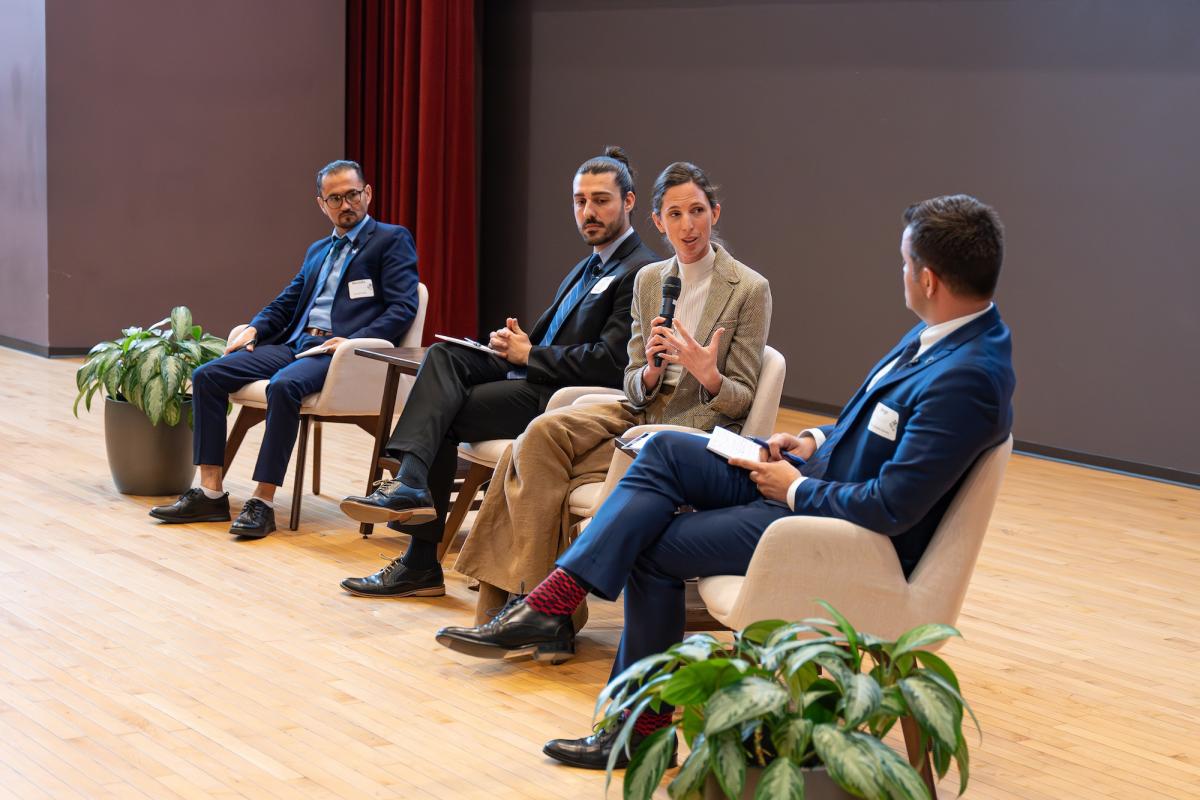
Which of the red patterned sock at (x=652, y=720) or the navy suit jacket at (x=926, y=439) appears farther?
the red patterned sock at (x=652, y=720)

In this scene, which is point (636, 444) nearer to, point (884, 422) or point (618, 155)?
point (884, 422)

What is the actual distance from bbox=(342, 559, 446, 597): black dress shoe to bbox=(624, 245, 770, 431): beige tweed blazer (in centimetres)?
85

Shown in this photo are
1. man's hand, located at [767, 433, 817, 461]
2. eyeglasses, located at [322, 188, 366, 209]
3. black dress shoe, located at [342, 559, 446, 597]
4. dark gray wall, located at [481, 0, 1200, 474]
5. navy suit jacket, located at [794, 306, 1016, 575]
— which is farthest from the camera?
dark gray wall, located at [481, 0, 1200, 474]

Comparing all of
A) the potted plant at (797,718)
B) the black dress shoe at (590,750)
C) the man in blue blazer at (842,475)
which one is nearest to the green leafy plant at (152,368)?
the man in blue blazer at (842,475)

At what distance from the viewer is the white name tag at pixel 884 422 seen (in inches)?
93.7

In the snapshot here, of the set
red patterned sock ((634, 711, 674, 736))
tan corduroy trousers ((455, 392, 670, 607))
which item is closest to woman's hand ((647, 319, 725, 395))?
tan corduroy trousers ((455, 392, 670, 607))

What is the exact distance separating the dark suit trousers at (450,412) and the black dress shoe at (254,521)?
29.7 inches

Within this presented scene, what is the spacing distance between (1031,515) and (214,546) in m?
3.06

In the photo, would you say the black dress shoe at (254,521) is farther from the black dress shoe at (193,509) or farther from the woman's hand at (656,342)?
the woman's hand at (656,342)

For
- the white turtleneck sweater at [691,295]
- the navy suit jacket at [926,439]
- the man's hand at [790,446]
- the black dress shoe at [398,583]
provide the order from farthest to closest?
the black dress shoe at [398,583], the white turtleneck sweater at [691,295], the man's hand at [790,446], the navy suit jacket at [926,439]

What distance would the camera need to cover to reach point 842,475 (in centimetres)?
253

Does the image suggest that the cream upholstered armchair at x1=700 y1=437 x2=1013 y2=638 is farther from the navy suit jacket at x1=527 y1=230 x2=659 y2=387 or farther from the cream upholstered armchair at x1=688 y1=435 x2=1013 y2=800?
the navy suit jacket at x1=527 y1=230 x2=659 y2=387

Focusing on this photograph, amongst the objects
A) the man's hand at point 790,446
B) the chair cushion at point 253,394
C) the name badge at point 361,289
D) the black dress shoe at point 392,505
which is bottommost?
the black dress shoe at point 392,505

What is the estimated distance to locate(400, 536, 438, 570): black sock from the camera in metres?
3.79
